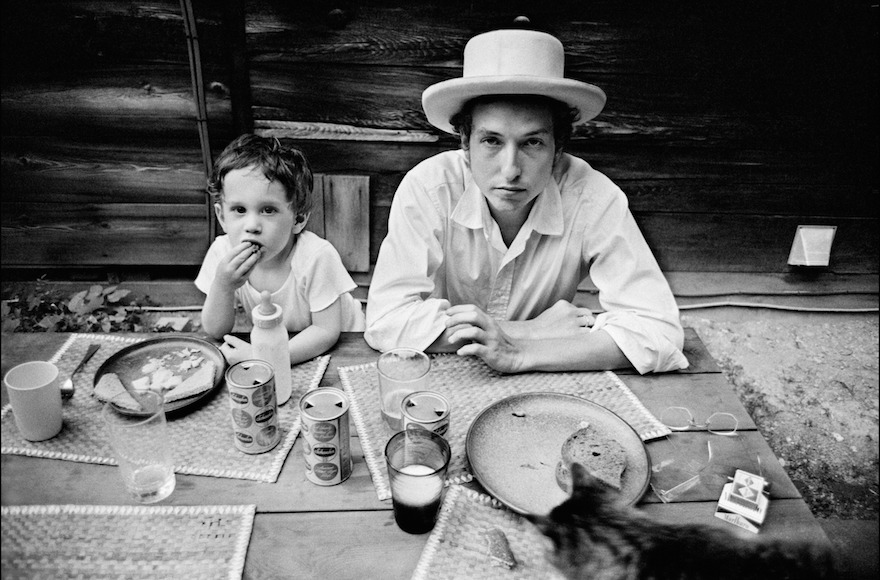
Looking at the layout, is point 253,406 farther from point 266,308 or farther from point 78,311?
point 78,311

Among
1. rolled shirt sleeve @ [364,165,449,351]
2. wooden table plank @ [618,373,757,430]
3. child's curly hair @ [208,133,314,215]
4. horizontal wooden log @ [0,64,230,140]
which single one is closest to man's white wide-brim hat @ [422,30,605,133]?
rolled shirt sleeve @ [364,165,449,351]

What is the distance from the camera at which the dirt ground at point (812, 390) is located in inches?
113

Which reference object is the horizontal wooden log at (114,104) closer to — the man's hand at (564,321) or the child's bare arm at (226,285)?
the child's bare arm at (226,285)

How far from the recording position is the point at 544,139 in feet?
6.26

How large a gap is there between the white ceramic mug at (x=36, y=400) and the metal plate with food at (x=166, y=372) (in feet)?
0.40

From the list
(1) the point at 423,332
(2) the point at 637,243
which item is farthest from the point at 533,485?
(2) the point at 637,243

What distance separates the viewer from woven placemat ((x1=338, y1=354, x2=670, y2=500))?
4.66 feet

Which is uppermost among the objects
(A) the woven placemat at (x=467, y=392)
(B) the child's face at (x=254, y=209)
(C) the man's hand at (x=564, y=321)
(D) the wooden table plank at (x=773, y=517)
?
(B) the child's face at (x=254, y=209)

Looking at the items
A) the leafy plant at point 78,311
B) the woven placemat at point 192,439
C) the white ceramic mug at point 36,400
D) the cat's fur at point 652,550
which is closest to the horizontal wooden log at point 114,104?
the leafy plant at point 78,311

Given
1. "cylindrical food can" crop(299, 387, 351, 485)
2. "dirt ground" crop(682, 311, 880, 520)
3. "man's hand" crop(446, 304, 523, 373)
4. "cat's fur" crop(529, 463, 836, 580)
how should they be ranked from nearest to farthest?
"cat's fur" crop(529, 463, 836, 580) < "cylindrical food can" crop(299, 387, 351, 485) < "man's hand" crop(446, 304, 523, 373) < "dirt ground" crop(682, 311, 880, 520)

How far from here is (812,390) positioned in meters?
3.54

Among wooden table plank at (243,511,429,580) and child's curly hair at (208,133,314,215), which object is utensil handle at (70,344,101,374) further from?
wooden table plank at (243,511,429,580)

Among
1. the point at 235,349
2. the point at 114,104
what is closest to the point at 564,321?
the point at 235,349

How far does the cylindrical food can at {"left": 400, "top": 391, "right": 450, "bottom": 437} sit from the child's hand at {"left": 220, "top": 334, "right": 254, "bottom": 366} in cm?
60
